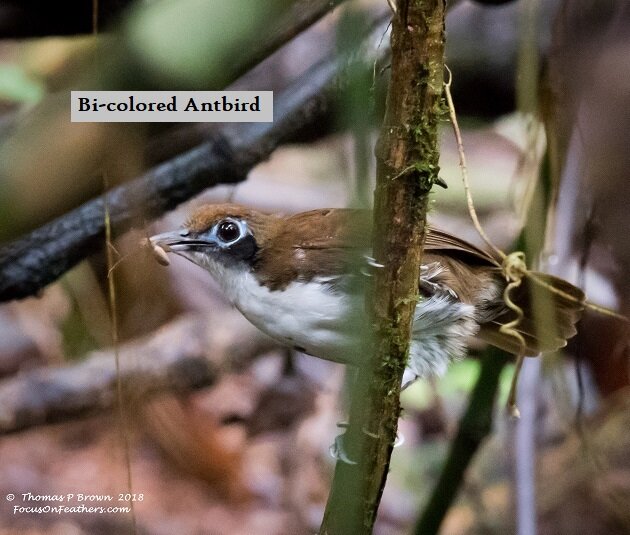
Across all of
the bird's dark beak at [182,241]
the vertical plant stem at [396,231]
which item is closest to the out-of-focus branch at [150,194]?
the bird's dark beak at [182,241]

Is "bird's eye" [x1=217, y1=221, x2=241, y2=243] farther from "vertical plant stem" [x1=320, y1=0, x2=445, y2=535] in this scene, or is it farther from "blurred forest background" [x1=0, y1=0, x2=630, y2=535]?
"vertical plant stem" [x1=320, y1=0, x2=445, y2=535]

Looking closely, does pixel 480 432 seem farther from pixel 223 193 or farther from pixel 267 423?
pixel 223 193

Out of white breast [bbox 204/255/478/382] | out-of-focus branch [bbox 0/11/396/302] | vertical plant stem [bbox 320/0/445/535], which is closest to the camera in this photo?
vertical plant stem [bbox 320/0/445/535]

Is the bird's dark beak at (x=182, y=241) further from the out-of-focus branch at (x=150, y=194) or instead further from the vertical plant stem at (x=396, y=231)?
the vertical plant stem at (x=396, y=231)

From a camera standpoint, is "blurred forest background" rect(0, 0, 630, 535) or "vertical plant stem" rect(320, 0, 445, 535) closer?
"vertical plant stem" rect(320, 0, 445, 535)

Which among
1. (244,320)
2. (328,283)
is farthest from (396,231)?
(244,320)

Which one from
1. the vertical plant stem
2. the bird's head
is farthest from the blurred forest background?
the vertical plant stem

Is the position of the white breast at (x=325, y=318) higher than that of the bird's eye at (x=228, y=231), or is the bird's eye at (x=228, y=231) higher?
the bird's eye at (x=228, y=231)

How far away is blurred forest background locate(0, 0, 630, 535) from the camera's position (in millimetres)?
1062

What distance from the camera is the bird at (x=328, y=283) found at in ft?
2.90

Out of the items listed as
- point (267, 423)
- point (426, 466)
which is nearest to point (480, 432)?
point (426, 466)

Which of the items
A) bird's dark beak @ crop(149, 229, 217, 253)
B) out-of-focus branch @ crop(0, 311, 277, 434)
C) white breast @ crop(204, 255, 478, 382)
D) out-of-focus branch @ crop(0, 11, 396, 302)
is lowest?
out-of-focus branch @ crop(0, 311, 277, 434)

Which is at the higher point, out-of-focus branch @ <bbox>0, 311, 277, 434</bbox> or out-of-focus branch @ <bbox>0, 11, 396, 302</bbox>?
out-of-focus branch @ <bbox>0, 11, 396, 302</bbox>

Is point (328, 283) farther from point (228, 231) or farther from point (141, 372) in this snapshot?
point (141, 372)
